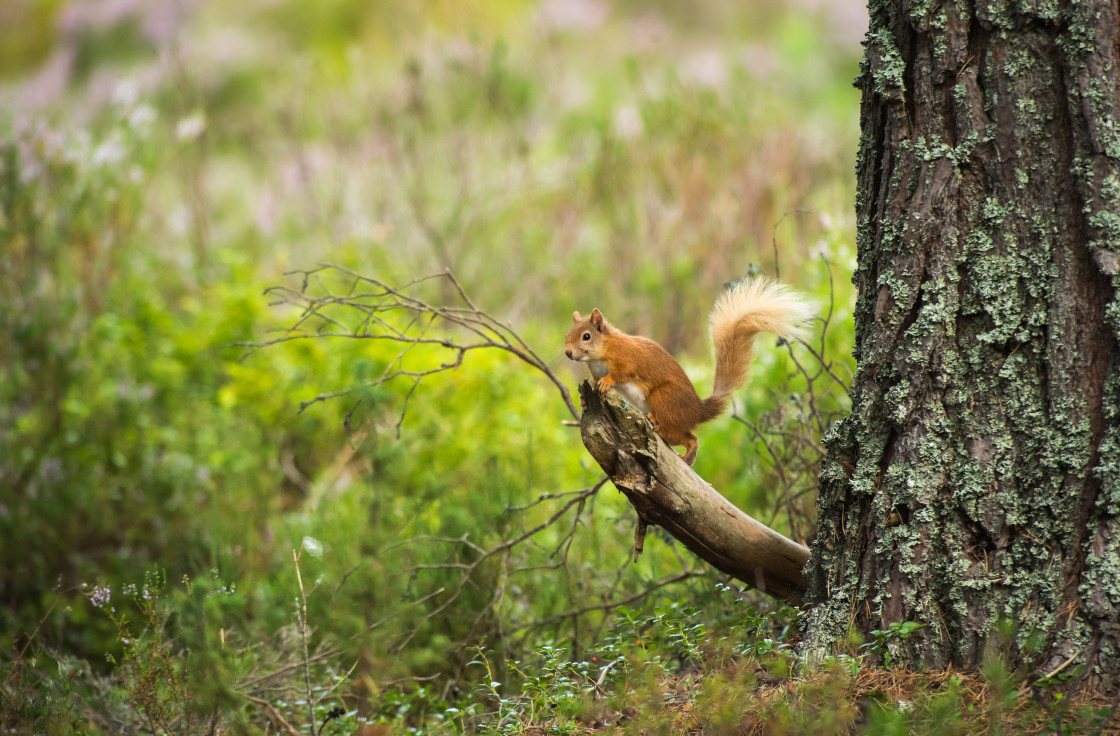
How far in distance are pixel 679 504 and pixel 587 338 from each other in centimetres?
87

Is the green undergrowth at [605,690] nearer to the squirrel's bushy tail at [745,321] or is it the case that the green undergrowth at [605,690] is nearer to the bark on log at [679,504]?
the bark on log at [679,504]

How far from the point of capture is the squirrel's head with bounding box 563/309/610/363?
2646 mm

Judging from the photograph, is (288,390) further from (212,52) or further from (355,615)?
(212,52)

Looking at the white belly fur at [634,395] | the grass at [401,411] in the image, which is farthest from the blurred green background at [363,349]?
the white belly fur at [634,395]

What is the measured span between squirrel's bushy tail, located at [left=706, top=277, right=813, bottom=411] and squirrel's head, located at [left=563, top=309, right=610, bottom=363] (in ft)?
1.29

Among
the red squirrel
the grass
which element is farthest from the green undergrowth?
the red squirrel

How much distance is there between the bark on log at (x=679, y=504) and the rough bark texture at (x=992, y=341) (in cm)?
27

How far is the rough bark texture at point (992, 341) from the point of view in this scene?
4.97 ft

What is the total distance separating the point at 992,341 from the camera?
1609 millimetres

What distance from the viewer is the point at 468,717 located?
2.19m

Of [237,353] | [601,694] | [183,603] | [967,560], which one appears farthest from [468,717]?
[237,353]

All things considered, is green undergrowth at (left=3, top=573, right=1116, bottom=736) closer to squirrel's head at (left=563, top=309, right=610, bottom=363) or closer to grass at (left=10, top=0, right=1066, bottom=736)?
grass at (left=10, top=0, right=1066, bottom=736)

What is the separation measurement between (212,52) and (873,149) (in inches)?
378

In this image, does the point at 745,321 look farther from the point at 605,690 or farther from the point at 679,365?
the point at 605,690
